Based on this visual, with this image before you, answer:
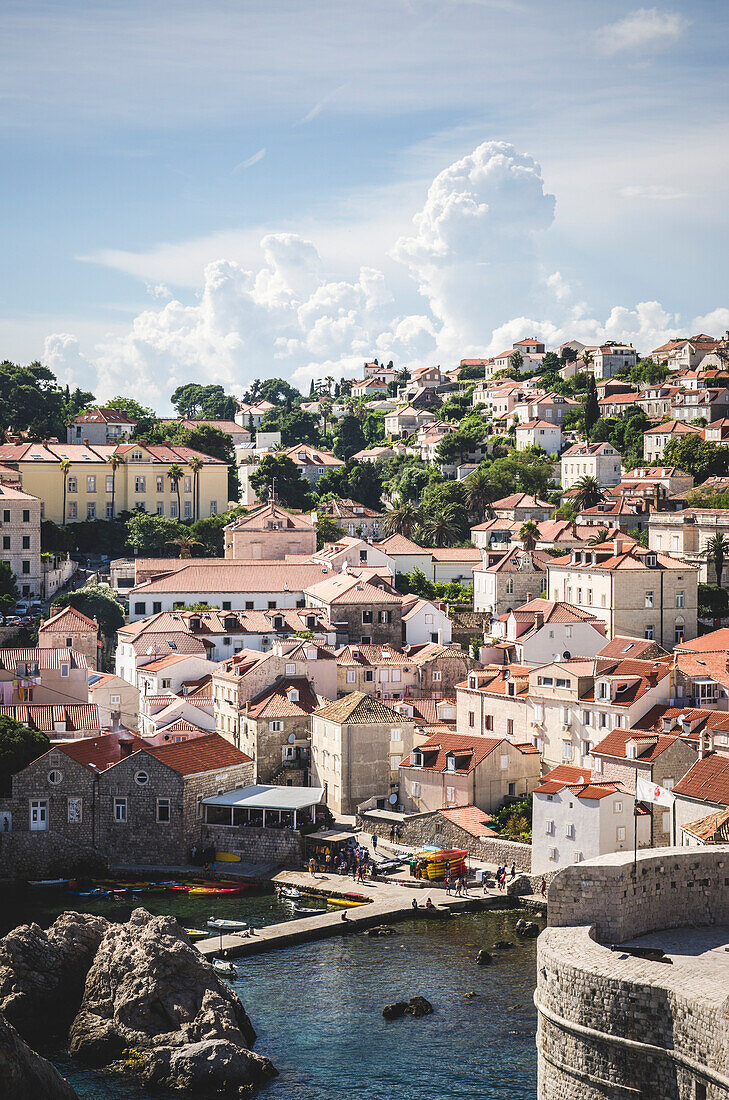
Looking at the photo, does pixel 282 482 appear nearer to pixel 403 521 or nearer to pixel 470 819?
pixel 403 521

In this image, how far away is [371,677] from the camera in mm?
62875

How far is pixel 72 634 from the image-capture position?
6869cm

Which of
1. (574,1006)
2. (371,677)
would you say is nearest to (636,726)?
(371,677)

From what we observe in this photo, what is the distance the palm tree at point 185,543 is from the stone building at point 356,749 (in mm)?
38684

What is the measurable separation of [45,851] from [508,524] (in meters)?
51.1

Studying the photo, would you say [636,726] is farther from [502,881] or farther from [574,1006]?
[574,1006]

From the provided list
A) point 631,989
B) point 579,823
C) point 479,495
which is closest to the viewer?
point 631,989

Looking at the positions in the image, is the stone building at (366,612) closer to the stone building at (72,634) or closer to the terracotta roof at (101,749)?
the stone building at (72,634)

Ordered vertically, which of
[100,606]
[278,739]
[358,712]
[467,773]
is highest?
[100,606]

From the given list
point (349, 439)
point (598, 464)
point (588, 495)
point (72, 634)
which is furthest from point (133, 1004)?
point (349, 439)

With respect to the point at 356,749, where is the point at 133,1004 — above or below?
below

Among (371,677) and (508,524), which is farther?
(508,524)

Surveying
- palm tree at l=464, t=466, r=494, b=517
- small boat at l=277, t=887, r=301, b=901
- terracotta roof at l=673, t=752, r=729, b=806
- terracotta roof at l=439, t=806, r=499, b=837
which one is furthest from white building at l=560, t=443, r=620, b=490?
small boat at l=277, t=887, r=301, b=901

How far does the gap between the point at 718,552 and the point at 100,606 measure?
34779mm
